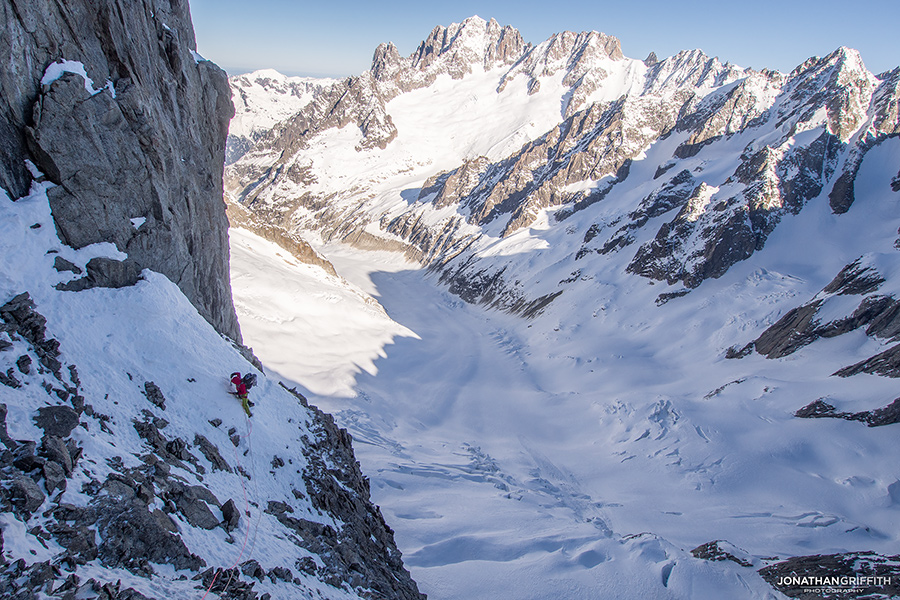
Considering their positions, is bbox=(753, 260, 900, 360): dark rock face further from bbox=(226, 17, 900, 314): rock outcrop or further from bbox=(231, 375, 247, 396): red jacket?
bbox=(231, 375, 247, 396): red jacket

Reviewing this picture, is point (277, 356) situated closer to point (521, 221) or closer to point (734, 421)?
point (734, 421)

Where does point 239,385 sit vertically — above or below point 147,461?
above

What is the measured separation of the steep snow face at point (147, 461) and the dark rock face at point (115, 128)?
657 mm

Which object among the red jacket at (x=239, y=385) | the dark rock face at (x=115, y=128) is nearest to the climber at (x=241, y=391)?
the red jacket at (x=239, y=385)

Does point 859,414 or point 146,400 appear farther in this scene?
point 859,414

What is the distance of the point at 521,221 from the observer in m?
100

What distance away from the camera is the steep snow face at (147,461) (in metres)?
6.25

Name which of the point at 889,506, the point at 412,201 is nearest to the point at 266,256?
the point at 889,506

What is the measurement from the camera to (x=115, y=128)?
12.2 metres

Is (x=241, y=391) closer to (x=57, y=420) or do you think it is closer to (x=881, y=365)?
(x=57, y=420)

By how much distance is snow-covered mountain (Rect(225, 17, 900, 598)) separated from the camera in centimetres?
1691

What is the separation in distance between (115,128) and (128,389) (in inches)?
289

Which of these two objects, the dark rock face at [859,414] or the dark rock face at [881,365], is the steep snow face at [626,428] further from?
the dark rock face at [881,365]

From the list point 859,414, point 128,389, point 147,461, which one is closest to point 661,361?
point 859,414
